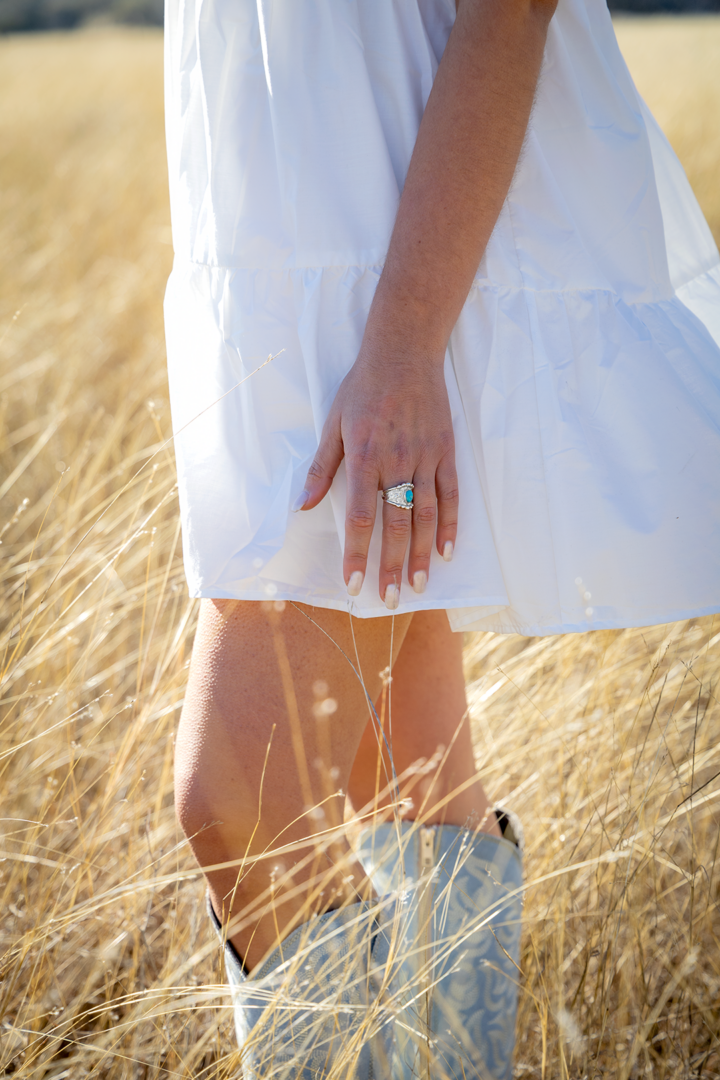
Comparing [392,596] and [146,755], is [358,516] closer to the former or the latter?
[392,596]

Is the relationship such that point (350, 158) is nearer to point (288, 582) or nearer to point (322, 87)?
point (322, 87)

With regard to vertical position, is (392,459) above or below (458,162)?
below

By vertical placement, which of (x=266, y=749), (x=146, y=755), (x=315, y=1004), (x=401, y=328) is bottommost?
(x=146, y=755)

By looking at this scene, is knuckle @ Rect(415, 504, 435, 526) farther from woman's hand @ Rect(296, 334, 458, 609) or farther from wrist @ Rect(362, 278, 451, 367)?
wrist @ Rect(362, 278, 451, 367)

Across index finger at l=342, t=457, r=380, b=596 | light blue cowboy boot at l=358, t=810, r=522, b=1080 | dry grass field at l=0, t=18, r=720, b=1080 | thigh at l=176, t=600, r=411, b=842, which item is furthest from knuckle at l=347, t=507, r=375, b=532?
light blue cowboy boot at l=358, t=810, r=522, b=1080

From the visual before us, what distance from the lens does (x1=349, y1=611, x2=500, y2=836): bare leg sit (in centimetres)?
109

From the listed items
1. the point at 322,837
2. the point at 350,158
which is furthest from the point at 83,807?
the point at 350,158

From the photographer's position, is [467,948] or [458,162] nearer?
[458,162]

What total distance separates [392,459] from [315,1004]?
566 millimetres

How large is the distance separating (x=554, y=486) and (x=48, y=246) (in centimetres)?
375

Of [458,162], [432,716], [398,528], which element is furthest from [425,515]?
[432,716]

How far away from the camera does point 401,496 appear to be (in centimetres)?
73

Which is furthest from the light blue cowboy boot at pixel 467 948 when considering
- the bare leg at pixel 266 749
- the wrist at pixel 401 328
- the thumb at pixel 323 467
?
the wrist at pixel 401 328

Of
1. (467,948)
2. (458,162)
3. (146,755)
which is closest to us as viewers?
(458,162)
